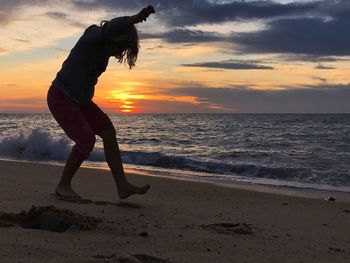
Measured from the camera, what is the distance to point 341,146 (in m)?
17.2

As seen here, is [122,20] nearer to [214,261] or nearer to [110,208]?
[110,208]

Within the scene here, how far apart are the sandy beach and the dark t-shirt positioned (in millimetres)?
1032

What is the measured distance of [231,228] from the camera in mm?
3625

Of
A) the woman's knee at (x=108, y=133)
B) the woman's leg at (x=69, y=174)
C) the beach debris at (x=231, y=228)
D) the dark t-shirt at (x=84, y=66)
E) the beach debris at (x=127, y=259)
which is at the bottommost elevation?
the beach debris at (x=231, y=228)

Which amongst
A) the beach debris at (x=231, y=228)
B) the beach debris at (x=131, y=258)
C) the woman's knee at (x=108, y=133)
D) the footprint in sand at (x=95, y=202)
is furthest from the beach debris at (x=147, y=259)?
the woman's knee at (x=108, y=133)

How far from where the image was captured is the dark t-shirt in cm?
422

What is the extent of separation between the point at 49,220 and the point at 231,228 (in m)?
1.37

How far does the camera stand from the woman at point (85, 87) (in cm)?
419

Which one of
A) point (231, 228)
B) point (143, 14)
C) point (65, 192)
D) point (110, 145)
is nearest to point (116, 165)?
point (110, 145)

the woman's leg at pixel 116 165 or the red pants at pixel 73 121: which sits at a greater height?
the red pants at pixel 73 121

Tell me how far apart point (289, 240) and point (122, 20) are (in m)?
2.23

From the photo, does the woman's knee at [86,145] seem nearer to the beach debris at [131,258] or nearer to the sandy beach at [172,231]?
the sandy beach at [172,231]

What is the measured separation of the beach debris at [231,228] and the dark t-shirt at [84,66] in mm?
1713

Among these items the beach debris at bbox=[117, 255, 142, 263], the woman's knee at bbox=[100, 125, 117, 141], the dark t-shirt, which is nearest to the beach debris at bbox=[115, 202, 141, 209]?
the woman's knee at bbox=[100, 125, 117, 141]
